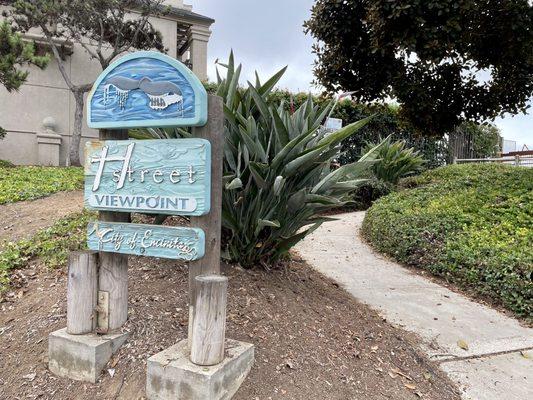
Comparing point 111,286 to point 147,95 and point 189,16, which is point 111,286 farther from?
point 189,16

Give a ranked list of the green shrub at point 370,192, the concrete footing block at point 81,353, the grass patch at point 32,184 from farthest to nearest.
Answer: the green shrub at point 370,192
the grass patch at point 32,184
the concrete footing block at point 81,353

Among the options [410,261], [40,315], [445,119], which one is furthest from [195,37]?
[40,315]

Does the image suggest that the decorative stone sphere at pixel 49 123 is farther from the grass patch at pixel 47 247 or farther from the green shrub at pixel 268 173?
the green shrub at pixel 268 173

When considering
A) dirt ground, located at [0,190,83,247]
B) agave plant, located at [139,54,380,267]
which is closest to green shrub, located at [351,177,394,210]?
dirt ground, located at [0,190,83,247]

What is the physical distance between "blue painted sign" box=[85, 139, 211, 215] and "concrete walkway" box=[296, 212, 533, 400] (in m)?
2.31

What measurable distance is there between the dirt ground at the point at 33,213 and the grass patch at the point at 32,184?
189 mm

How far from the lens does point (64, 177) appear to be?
839 centimetres

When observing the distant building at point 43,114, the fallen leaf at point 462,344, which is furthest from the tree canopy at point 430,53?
the distant building at point 43,114

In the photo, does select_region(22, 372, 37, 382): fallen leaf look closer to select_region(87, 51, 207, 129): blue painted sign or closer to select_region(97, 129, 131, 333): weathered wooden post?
select_region(97, 129, 131, 333): weathered wooden post

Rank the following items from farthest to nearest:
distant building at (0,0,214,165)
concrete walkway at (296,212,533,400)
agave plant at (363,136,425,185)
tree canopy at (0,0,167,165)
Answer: distant building at (0,0,214,165) → tree canopy at (0,0,167,165) → agave plant at (363,136,425,185) → concrete walkway at (296,212,533,400)

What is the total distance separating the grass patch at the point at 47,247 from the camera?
3902 mm

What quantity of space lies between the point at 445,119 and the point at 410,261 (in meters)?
3.34

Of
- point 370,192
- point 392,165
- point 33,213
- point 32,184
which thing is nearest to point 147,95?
point 33,213

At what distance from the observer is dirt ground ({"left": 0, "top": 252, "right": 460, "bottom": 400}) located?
257 cm
